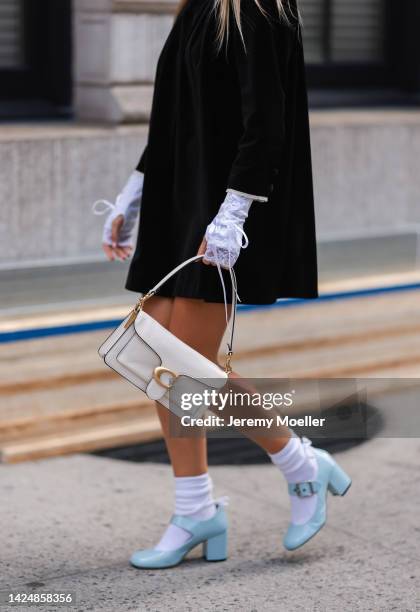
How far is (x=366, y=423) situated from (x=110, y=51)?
94.4 inches

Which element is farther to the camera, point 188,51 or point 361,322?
point 361,322

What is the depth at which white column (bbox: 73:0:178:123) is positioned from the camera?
621 cm

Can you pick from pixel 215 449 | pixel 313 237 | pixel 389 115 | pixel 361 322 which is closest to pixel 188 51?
pixel 313 237

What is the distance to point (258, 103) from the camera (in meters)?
3.30

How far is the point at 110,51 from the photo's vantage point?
6242 mm

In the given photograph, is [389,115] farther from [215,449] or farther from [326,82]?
[215,449]

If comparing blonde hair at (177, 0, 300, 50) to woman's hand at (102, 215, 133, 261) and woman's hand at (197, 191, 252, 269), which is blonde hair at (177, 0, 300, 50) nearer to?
woman's hand at (197, 191, 252, 269)

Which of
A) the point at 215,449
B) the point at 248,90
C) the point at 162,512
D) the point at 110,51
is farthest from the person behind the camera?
the point at 110,51

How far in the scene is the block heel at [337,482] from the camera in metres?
3.89

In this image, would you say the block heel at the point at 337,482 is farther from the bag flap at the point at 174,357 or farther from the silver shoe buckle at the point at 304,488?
the bag flap at the point at 174,357

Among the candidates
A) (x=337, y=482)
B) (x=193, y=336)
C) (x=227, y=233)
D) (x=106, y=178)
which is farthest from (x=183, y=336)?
(x=106, y=178)

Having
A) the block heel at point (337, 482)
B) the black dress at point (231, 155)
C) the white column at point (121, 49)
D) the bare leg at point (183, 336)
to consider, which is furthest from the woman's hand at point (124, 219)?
the white column at point (121, 49)

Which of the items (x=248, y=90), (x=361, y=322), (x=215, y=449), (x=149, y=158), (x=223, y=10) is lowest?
(x=215, y=449)

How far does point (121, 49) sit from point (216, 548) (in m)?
3.25
